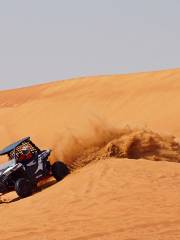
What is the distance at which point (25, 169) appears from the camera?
13875mm

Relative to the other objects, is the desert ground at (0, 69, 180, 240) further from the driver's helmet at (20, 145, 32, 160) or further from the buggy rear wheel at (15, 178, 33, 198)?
the driver's helmet at (20, 145, 32, 160)

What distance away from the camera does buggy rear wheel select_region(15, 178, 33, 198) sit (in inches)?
520

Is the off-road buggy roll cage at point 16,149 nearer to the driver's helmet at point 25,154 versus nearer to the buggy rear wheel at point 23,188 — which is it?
the driver's helmet at point 25,154

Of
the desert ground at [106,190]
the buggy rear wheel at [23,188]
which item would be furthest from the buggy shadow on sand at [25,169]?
the desert ground at [106,190]

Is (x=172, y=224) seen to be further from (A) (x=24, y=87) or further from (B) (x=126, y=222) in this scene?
(A) (x=24, y=87)

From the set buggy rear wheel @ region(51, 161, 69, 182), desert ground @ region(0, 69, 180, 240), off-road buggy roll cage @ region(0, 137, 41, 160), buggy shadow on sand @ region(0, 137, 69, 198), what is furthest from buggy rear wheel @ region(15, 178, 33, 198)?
buggy rear wheel @ region(51, 161, 69, 182)

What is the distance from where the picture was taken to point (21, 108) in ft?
151

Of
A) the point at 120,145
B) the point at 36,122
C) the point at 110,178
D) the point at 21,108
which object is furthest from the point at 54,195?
the point at 21,108

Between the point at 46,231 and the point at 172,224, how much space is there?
5.97 feet

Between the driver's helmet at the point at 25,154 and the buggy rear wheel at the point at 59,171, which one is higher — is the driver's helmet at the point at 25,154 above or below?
above

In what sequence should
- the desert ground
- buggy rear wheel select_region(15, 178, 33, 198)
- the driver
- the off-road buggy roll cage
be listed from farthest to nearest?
the driver
the off-road buggy roll cage
buggy rear wheel select_region(15, 178, 33, 198)
the desert ground

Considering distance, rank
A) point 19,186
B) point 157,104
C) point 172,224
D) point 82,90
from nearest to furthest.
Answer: point 172,224
point 19,186
point 157,104
point 82,90

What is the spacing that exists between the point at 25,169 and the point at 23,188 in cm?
69

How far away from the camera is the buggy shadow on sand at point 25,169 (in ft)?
43.9
